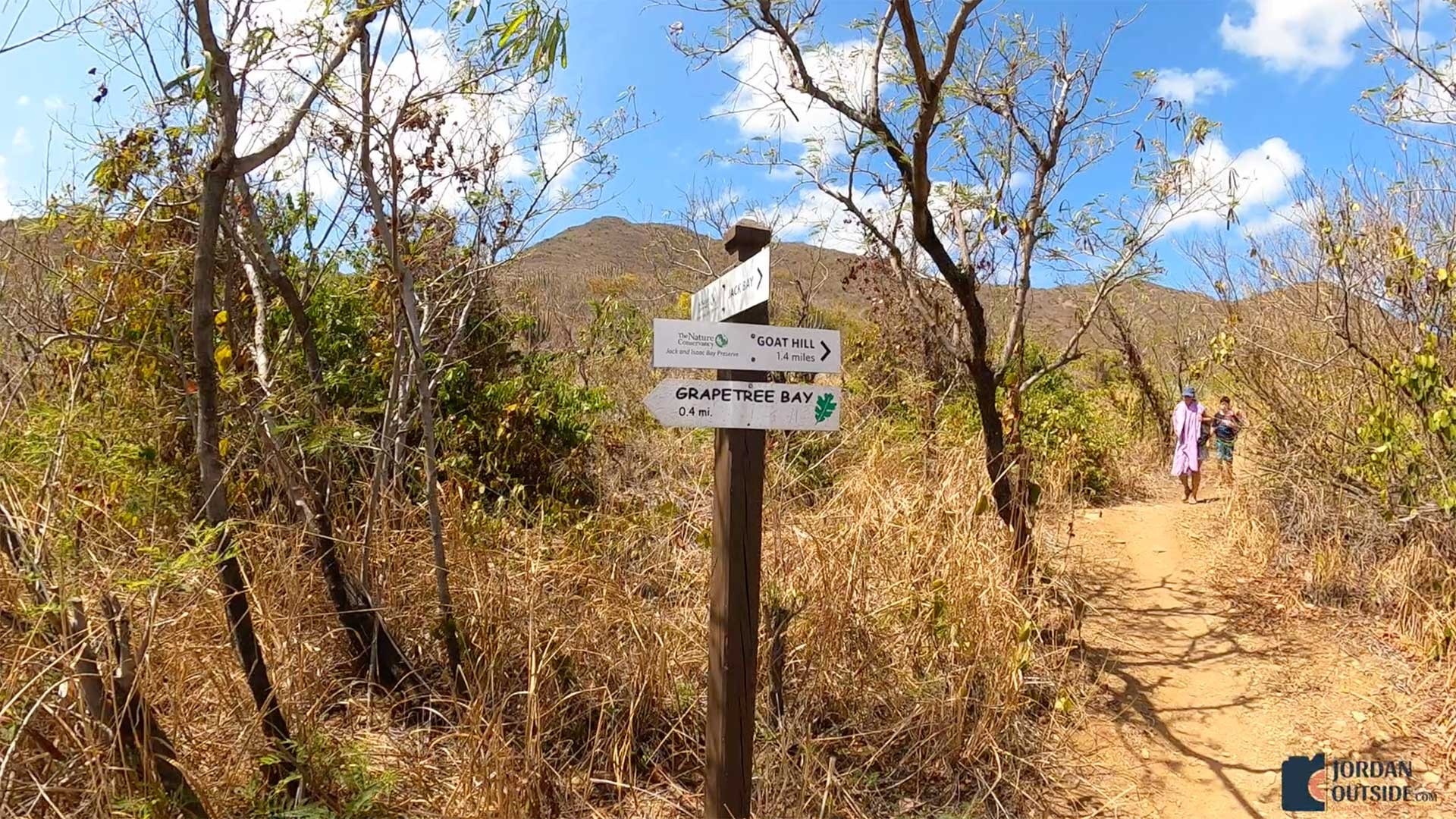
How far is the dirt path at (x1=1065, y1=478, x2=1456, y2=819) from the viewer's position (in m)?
3.43

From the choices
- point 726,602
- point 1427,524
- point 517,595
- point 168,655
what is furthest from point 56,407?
point 1427,524

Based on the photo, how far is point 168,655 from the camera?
264cm

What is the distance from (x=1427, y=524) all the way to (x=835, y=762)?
4069 millimetres

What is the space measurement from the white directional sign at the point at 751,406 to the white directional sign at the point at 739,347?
0.20 ft

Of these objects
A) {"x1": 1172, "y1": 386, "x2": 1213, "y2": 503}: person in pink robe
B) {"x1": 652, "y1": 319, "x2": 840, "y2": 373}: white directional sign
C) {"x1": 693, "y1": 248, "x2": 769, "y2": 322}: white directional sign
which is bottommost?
{"x1": 1172, "y1": 386, "x2": 1213, "y2": 503}: person in pink robe

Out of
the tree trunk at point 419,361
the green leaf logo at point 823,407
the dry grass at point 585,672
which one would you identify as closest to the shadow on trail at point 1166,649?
the dry grass at point 585,672

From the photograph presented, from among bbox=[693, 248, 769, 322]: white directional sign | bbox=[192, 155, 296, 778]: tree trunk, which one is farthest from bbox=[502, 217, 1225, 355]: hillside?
bbox=[693, 248, 769, 322]: white directional sign

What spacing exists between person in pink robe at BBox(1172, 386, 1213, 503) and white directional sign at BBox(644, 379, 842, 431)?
769 centimetres

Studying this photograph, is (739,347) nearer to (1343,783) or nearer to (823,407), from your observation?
(823,407)

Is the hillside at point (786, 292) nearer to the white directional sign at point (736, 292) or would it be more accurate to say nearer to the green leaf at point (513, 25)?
the white directional sign at point (736, 292)

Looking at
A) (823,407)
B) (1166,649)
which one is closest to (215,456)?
(823,407)

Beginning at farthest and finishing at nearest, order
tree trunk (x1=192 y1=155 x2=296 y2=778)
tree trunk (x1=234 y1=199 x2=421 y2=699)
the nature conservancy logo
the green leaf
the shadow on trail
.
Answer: the shadow on trail
the nature conservancy logo
tree trunk (x1=234 y1=199 x2=421 y2=699)
tree trunk (x1=192 y1=155 x2=296 y2=778)
the green leaf

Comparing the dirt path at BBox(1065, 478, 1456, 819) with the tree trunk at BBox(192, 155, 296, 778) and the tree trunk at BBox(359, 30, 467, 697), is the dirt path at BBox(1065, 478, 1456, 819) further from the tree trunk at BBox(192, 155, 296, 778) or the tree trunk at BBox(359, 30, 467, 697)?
the tree trunk at BBox(192, 155, 296, 778)

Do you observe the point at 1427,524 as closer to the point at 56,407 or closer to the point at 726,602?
the point at 726,602
